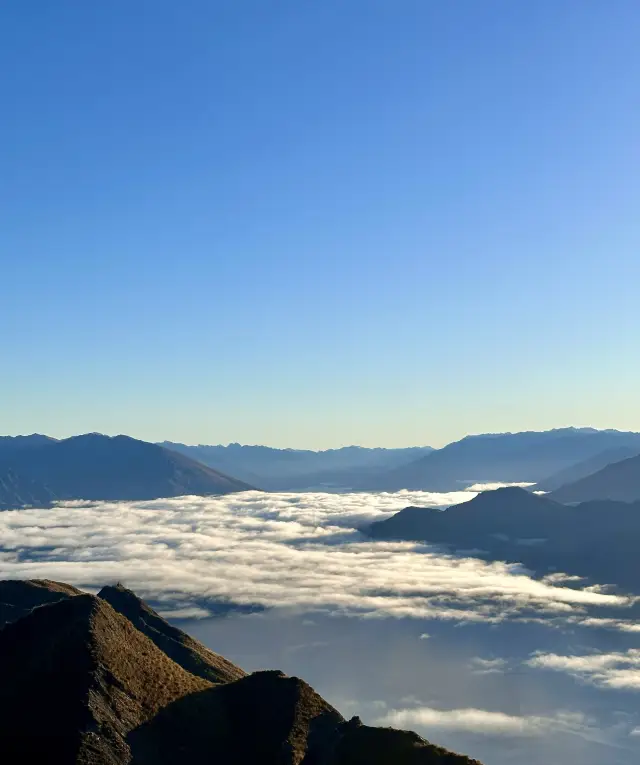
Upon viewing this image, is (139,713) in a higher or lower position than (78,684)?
lower

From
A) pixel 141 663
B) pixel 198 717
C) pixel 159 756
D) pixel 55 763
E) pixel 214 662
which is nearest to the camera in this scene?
pixel 55 763

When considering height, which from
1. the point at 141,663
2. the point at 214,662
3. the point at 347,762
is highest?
the point at 141,663

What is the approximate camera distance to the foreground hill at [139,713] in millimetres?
92000

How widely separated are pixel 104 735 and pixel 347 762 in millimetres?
29591

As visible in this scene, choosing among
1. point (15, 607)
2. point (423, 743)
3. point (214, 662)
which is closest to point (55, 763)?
point (423, 743)

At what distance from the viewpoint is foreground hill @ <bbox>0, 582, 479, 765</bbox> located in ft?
302

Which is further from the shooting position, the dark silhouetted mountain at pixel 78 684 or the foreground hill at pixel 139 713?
the foreground hill at pixel 139 713

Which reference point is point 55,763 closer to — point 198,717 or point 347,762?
point 198,717

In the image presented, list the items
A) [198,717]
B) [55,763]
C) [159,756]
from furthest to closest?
[198,717] < [159,756] < [55,763]

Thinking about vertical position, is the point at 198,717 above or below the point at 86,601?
below

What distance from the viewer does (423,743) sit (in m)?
95.1

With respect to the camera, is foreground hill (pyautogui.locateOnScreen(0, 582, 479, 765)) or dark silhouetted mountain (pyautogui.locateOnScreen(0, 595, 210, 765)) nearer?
dark silhouetted mountain (pyautogui.locateOnScreen(0, 595, 210, 765))

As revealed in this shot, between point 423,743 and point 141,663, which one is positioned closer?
point 423,743

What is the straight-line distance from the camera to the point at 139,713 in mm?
99625
